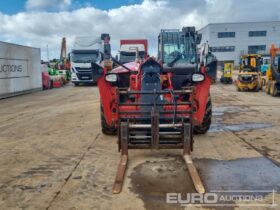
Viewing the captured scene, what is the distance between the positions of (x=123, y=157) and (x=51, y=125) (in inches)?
170

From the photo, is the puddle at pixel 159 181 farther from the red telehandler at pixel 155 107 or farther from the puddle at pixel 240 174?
the puddle at pixel 240 174

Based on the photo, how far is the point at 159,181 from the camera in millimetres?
4723

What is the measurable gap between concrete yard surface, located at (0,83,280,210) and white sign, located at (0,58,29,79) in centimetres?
954

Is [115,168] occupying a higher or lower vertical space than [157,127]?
lower

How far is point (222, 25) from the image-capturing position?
73812 millimetres

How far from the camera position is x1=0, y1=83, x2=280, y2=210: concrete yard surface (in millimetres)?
4164

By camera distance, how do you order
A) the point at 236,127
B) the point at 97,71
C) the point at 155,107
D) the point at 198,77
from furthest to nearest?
the point at 236,127
the point at 97,71
the point at 198,77
the point at 155,107

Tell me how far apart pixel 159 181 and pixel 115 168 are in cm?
90

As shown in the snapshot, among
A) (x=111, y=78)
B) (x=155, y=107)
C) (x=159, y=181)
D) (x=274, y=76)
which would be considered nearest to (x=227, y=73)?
(x=274, y=76)

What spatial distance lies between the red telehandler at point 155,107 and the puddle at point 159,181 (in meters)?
0.15

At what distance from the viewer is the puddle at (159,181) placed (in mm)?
4102

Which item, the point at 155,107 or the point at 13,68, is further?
the point at 13,68

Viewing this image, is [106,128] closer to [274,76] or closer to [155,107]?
[155,107]

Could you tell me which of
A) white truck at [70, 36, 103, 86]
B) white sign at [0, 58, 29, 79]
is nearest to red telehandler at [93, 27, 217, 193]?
white sign at [0, 58, 29, 79]
